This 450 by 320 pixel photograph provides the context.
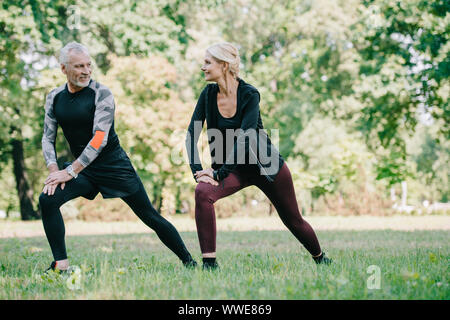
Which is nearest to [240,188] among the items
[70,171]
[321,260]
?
[321,260]

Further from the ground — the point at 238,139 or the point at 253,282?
the point at 238,139

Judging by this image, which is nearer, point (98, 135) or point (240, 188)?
point (98, 135)

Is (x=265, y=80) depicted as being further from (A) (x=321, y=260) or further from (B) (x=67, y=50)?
(B) (x=67, y=50)

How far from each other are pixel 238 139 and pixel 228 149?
0.82 feet

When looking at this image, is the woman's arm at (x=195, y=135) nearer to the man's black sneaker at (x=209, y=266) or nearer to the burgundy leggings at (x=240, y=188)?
the burgundy leggings at (x=240, y=188)

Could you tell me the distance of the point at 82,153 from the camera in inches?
181

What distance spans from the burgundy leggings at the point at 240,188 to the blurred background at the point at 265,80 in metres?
13.9

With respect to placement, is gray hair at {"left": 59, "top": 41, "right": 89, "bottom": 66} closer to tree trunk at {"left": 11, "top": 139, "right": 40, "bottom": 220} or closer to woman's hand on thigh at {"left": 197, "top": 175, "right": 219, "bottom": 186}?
woman's hand on thigh at {"left": 197, "top": 175, "right": 219, "bottom": 186}

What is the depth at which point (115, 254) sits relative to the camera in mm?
7266

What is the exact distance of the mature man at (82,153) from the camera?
15.1ft

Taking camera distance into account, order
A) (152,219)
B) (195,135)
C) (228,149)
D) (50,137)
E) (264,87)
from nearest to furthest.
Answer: (228,149) → (195,135) → (50,137) → (152,219) → (264,87)

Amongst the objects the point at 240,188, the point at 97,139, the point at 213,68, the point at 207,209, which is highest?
the point at 213,68

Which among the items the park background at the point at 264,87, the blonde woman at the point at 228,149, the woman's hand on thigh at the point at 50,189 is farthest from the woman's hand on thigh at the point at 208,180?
the park background at the point at 264,87
